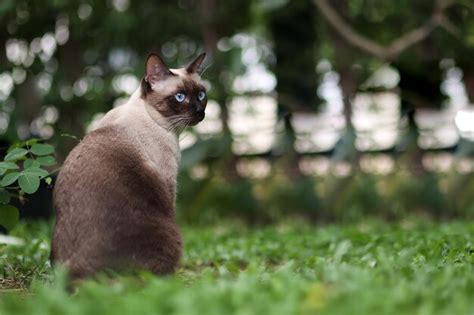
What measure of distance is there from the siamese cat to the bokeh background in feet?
14.5

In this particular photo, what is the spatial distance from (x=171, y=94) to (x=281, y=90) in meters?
5.85

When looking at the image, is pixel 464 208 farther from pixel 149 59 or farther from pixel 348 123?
pixel 149 59

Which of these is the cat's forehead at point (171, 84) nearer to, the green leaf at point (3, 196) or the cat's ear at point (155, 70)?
the cat's ear at point (155, 70)

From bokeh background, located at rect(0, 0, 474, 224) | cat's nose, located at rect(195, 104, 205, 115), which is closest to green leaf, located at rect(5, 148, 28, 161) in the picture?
cat's nose, located at rect(195, 104, 205, 115)

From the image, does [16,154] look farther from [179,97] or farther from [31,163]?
[179,97]

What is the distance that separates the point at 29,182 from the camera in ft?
13.0

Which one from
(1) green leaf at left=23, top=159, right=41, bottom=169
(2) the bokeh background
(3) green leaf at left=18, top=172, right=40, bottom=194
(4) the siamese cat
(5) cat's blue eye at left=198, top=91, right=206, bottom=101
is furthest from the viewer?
(2) the bokeh background

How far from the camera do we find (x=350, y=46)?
31.0 feet

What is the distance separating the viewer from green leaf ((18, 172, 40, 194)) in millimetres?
3935

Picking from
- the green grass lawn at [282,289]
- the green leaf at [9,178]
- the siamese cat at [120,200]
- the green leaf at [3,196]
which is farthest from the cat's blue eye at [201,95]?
the green leaf at [3,196]

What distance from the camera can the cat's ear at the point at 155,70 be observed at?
13.7 ft

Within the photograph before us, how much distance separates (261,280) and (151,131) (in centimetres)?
112

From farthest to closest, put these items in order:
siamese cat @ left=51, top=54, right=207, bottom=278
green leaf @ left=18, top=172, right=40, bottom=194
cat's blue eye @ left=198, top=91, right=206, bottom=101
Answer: cat's blue eye @ left=198, top=91, right=206, bottom=101 → green leaf @ left=18, top=172, right=40, bottom=194 → siamese cat @ left=51, top=54, right=207, bottom=278

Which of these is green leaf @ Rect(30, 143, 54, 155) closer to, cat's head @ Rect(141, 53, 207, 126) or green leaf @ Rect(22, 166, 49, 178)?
green leaf @ Rect(22, 166, 49, 178)
